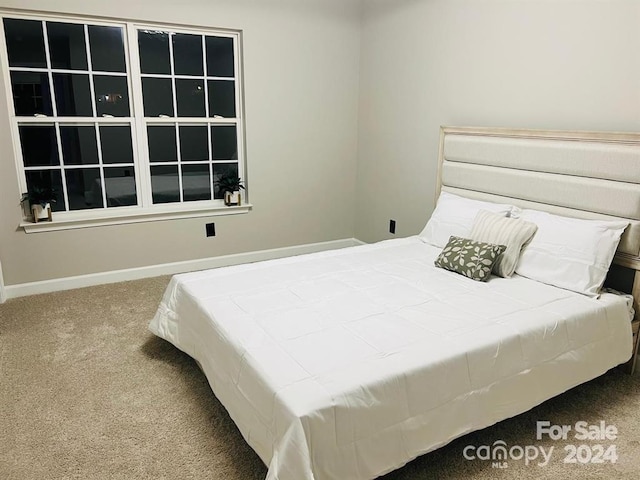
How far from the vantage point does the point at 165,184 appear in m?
4.16

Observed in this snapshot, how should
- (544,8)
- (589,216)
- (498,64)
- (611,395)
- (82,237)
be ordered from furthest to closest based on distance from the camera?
(82,237)
(498,64)
(544,8)
(589,216)
(611,395)

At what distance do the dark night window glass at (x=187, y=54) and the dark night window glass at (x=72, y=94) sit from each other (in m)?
0.74

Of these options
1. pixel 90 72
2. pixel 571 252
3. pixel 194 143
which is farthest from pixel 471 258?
pixel 90 72

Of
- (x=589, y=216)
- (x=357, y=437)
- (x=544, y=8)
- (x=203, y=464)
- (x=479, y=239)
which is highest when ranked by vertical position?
(x=544, y=8)

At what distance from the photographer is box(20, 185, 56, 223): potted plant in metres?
3.53

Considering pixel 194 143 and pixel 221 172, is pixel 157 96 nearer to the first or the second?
pixel 194 143

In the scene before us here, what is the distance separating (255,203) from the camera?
444 cm

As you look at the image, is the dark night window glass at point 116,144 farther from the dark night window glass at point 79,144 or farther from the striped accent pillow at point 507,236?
the striped accent pillow at point 507,236

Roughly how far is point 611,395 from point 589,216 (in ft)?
3.24

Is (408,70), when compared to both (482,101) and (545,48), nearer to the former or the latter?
(482,101)

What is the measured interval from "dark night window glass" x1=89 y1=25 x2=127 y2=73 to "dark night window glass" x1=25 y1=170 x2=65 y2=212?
89cm

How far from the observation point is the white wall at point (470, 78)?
268cm

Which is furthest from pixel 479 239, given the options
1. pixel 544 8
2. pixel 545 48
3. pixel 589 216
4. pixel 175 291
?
pixel 175 291

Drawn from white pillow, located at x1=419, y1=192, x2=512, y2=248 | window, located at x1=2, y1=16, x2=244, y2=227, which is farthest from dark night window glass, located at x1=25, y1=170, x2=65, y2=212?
white pillow, located at x1=419, y1=192, x2=512, y2=248
